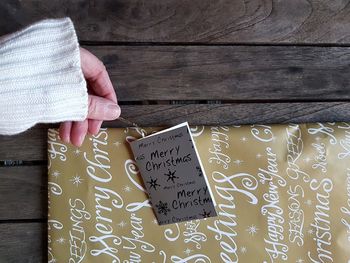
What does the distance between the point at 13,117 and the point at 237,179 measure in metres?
0.38

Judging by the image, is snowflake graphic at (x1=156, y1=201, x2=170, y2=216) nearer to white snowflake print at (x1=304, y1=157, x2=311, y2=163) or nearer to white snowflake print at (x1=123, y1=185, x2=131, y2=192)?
white snowflake print at (x1=123, y1=185, x2=131, y2=192)

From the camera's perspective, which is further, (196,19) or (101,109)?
(196,19)

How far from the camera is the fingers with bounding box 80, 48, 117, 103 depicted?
657mm

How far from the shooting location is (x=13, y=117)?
578 millimetres

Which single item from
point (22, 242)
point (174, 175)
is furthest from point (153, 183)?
point (22, 242)

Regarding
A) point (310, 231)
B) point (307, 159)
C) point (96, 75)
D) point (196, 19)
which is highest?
point (196, 19)

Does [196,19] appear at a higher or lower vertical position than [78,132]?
higher

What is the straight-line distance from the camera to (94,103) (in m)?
0.65

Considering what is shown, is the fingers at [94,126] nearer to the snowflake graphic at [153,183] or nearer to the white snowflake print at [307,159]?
the snowflake graphic at [153,183]

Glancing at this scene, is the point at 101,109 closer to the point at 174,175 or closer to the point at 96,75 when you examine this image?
the point at 96,75

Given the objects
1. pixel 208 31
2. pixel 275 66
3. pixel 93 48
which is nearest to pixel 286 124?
pixel 275 66

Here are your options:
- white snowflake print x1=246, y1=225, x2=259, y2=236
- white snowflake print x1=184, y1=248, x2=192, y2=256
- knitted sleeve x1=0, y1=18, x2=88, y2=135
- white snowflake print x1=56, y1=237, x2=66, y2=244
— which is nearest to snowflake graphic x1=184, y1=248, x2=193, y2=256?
white snowflake print x1=184, y1=248, x2=192, y2=256

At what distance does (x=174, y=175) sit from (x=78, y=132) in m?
0.17

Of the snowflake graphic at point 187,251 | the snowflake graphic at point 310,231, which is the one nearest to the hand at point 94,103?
the snowflake graphic at point 187,251
